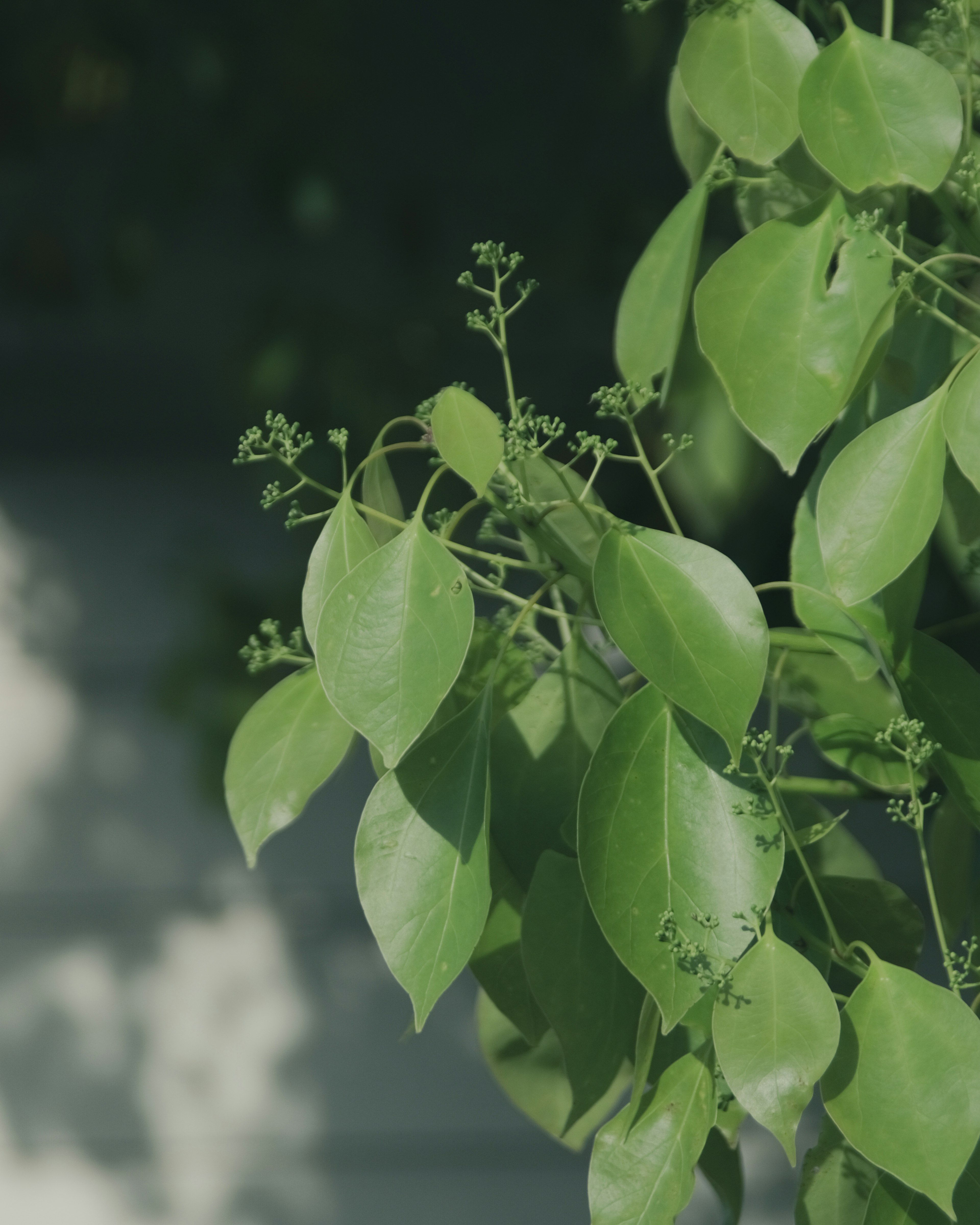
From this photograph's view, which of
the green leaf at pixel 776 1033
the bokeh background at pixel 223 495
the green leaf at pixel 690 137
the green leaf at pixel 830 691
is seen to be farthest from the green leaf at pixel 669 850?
the bokeh background at pixel 223 495

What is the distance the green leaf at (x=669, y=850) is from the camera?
311 millimetres

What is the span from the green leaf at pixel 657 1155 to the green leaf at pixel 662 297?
249mm

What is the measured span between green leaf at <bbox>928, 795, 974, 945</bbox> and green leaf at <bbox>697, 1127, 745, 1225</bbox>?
0.13 meters

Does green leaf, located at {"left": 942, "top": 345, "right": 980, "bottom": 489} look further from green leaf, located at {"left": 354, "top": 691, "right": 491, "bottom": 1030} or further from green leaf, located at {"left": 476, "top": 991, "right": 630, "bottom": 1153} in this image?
green leaf, located at {"left": 476, "top": 991, "right": 630, "bottom": 1153}

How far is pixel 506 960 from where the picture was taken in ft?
1.35

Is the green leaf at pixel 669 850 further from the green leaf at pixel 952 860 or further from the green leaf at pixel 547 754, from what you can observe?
the green leaf at pixel 952 860

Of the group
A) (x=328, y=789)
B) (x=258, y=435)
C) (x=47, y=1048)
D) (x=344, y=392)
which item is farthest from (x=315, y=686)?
(x=47, y=1048)

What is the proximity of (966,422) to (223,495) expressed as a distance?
3.03ft

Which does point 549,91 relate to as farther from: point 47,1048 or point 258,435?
point 47,1048

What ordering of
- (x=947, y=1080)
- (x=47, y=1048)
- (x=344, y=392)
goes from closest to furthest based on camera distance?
(x=947, y=1080) → (x=344, y=392) → (x=47, y=1048)

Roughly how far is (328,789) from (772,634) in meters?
0.78

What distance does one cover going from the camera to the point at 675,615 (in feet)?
1.04

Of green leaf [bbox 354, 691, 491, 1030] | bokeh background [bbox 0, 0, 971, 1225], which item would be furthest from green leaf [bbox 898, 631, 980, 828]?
bokeh background [bbox 0, 0, 971, 1225]

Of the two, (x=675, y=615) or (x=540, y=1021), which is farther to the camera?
(x=540, y=1021)
